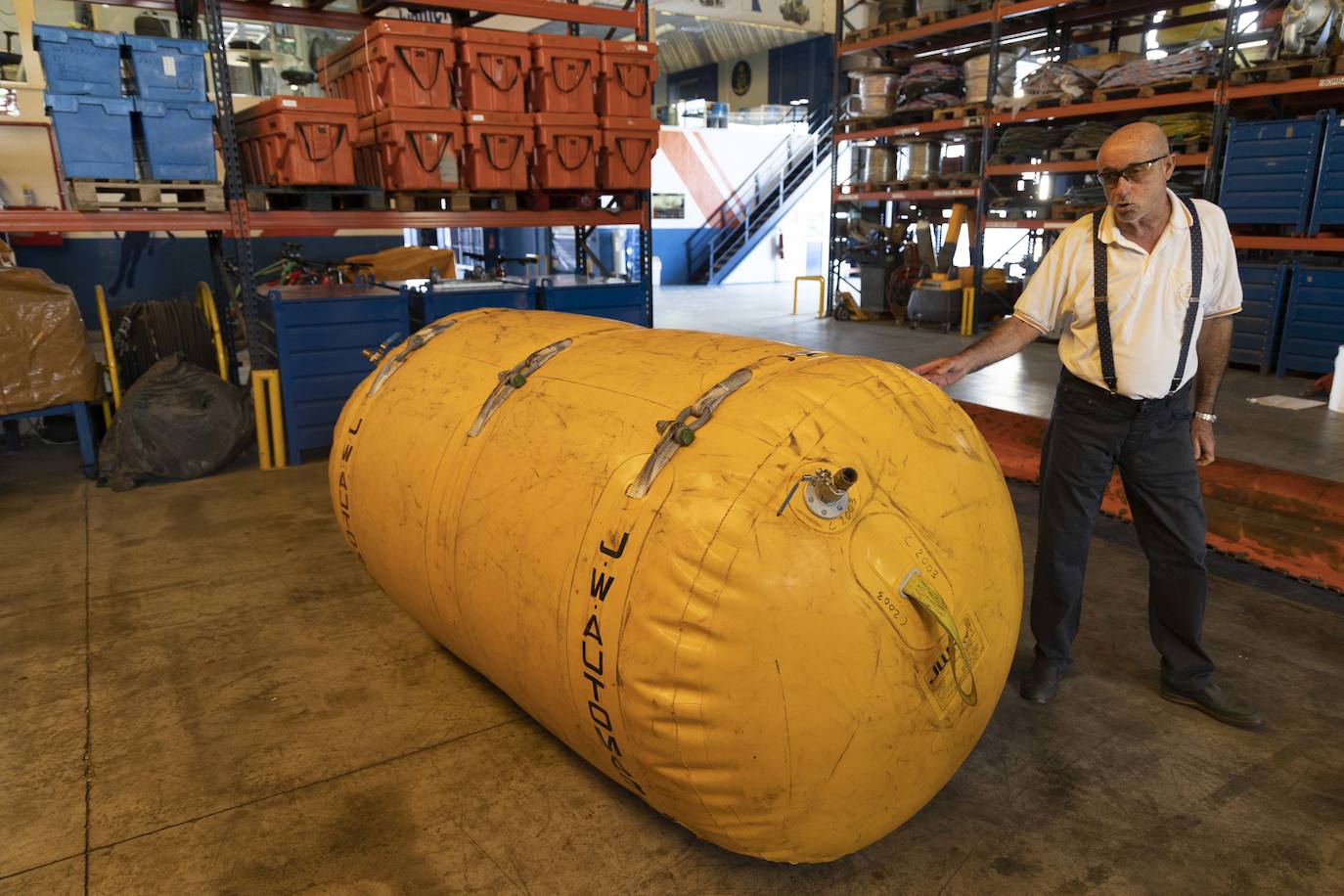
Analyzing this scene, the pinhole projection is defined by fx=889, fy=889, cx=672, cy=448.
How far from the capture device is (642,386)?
241 centimetres

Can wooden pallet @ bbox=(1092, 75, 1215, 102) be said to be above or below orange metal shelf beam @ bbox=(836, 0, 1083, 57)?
below

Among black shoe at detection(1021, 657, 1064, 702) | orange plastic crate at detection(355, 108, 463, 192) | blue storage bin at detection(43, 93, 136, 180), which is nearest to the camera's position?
black shoe at detection(1021, 657, 1064, 702)

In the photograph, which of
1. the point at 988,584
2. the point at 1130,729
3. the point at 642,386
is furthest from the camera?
the point at 1130,729

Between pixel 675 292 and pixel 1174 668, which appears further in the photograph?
pixel 675 292

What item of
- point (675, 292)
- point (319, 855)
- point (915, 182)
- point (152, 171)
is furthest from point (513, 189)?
point (675, 292)

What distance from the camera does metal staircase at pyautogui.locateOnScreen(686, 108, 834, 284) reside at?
20.1 m

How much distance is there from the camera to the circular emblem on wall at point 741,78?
84.8 feet

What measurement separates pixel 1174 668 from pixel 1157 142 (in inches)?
70.0

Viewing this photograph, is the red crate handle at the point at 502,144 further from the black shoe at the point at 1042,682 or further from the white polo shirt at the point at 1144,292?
the black shoe at the point at 1042,682

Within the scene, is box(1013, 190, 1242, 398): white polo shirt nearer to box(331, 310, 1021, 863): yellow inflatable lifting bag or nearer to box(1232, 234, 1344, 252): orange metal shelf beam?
box(331, 310, 1021, 863): yellow inflatable lifting bag

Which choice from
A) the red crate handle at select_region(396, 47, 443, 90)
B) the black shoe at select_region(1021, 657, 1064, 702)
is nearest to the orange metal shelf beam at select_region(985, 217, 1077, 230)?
the red crate handle at select_region(396, 47, 443, 90)

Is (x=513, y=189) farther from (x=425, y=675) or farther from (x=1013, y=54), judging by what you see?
(x=1013, y=54)

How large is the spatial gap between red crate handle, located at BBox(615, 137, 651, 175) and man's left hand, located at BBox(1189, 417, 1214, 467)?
206 inches

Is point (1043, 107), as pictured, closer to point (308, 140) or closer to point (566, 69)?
point (566, 69)
